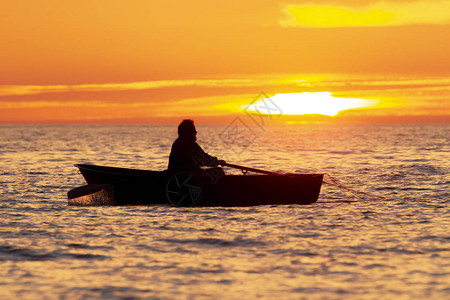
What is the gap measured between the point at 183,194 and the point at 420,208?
6594 mm

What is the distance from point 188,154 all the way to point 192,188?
4.00 feet

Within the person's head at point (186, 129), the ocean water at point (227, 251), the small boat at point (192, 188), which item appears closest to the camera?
the ocean water at point (227, 251)

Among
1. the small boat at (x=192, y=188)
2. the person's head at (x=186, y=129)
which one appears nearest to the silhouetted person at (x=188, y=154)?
the person's head at (x=186, y=129)

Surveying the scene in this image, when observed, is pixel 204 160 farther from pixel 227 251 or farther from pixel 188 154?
pixel 227 251

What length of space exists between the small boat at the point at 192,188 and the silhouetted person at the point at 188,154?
376 millimetres

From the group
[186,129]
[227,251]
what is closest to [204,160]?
[186,129]

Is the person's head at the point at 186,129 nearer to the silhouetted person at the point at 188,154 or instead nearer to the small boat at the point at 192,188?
the silhouetted person at the point at 188,154

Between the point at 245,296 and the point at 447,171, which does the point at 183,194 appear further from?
the point at 447,171

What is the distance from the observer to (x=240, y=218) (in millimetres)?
14992

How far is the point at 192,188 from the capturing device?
16844mm

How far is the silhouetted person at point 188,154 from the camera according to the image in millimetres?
15812

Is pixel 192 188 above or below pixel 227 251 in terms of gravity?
above

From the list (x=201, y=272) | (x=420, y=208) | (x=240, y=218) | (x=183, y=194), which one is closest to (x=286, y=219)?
(x=240, y=218)

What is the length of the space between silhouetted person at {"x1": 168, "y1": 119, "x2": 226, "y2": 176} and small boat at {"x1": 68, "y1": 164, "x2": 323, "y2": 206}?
1.23 ft
